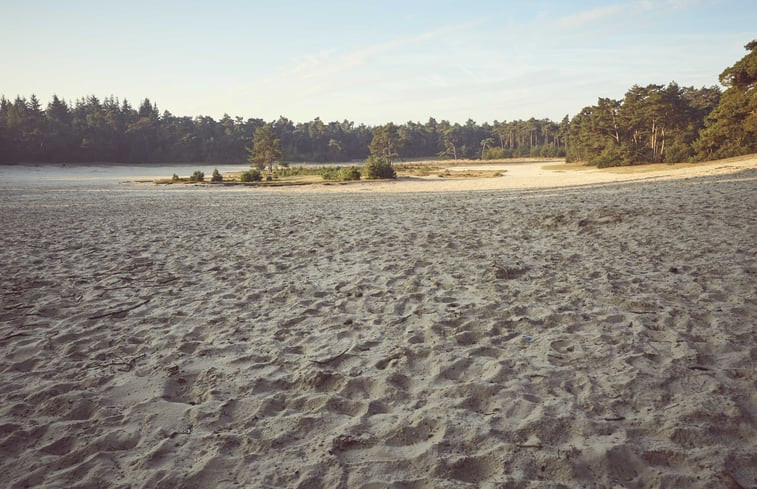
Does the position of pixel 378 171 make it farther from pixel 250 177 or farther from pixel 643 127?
pixel 643 127

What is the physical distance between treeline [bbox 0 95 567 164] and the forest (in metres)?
0.19

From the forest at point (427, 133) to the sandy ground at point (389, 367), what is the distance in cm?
2930

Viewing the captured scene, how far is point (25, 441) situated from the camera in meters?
2.36

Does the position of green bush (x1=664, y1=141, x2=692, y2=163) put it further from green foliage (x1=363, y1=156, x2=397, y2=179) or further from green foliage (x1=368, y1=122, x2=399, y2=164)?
green foliage (x1=368, y1=122, x2=399, y2=164)

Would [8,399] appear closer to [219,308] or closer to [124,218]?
[219,308]

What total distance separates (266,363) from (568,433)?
7.11 ft

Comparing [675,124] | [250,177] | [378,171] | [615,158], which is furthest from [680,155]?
[250,177]

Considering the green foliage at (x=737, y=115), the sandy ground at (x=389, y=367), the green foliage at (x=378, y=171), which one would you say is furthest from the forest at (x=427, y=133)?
the sandy ground at (x=389, y=367)

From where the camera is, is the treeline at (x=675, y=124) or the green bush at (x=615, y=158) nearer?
the treeline at (x=675, y=124)

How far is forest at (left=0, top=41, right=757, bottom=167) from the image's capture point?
92.9 feet

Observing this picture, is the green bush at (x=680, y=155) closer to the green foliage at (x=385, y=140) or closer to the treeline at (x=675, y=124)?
the treeline at (x=675, y=124)

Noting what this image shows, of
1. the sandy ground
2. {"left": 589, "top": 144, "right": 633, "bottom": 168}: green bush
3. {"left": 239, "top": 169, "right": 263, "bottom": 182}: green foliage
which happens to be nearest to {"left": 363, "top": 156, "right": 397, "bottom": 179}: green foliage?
{"left": 239, "top": 169, "right": 263, "bottom": 182}: green foliage

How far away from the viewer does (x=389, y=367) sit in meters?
3.12

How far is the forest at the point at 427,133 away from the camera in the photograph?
92.9 ft
